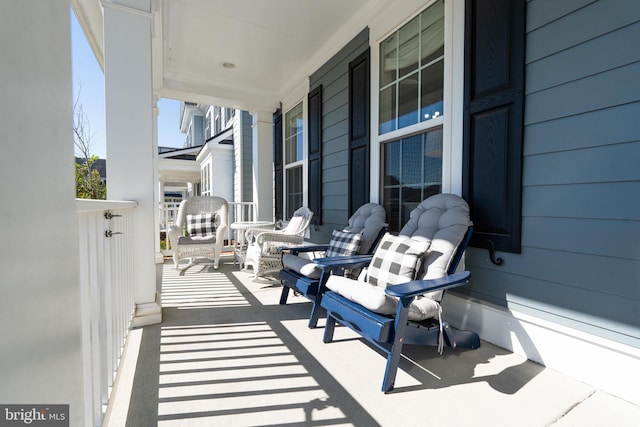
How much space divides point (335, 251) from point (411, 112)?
157cm

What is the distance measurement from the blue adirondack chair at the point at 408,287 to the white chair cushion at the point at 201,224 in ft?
10.9

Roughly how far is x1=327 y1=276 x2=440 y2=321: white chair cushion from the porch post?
1.67 metres

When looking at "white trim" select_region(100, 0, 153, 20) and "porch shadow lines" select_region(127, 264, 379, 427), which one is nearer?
"porch shadow lines" select_region(127, 264, 379, 427)

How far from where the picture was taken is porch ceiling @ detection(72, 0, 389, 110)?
336 cm

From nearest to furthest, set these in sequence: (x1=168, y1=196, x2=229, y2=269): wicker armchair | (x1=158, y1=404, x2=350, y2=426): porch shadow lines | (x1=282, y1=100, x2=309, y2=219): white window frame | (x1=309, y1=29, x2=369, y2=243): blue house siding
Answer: (x1=158, y1=404, x2=350, y2=426): porch shadow lines
(x1=309, y1=29, x2=369, y2=243): blue house siding
(x1=168, y1=196, x2=229, y2=269): wicker armchair
(x1=282, y1=100, x2=309, y2=219): white window frame

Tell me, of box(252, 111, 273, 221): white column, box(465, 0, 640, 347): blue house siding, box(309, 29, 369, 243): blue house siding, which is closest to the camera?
box(465, 0, 640, 347): blue house siding

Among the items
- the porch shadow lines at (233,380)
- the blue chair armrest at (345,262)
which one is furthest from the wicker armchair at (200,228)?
the porch shadow lines at (233,380)

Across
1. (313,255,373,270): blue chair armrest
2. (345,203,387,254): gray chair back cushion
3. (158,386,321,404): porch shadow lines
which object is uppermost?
(345,203,387,254): gray chair back cushion

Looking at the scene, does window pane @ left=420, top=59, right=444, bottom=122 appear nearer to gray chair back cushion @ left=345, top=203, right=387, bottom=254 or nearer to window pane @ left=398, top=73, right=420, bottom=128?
window pane @ left=398, top=73, right=420, bottom=128

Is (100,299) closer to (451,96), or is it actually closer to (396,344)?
(396,344)

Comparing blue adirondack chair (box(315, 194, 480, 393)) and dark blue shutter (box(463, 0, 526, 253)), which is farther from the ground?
dark blue shutter (box(463, 0, 526, 253))

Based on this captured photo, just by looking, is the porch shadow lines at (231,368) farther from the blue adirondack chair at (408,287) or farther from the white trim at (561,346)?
the white trim at (561,346)

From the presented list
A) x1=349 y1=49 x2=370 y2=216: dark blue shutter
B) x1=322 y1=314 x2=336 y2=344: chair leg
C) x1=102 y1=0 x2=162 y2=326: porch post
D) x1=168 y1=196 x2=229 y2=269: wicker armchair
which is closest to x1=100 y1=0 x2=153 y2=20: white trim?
x1=102 y1=0 x2=162 y2=326: porch post

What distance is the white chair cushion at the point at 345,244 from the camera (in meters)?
2.96
